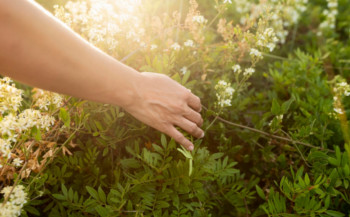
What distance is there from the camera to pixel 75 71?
0.91 metres

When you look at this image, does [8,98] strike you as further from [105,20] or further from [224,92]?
[224,92]

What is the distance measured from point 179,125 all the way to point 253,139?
589 millimetres

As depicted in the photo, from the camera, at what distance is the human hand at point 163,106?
43.9 inches

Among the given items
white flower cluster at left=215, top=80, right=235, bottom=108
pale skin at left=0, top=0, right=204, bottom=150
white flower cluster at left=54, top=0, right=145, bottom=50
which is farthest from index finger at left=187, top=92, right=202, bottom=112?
white flower cluster at left=54, top=0, right=145, bottom=50

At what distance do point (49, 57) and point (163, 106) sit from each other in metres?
0.44

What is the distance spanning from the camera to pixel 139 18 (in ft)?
5.24

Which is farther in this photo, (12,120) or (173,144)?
(173,144)

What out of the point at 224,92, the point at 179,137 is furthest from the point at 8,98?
the point at 224,92

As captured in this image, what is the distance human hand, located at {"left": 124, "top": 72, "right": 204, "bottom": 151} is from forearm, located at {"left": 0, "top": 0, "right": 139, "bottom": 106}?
12 cm

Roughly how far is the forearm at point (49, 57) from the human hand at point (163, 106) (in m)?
0.12

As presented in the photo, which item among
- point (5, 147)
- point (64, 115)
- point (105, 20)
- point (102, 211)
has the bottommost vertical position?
point (102, 211)

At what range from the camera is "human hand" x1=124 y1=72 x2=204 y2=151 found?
1.12m

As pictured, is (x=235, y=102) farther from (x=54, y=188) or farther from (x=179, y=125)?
(x=54, y=188)

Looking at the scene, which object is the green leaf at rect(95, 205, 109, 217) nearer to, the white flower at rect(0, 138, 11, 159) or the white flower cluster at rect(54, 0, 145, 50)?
the white flower at rect(0, 138, 11, 159)
